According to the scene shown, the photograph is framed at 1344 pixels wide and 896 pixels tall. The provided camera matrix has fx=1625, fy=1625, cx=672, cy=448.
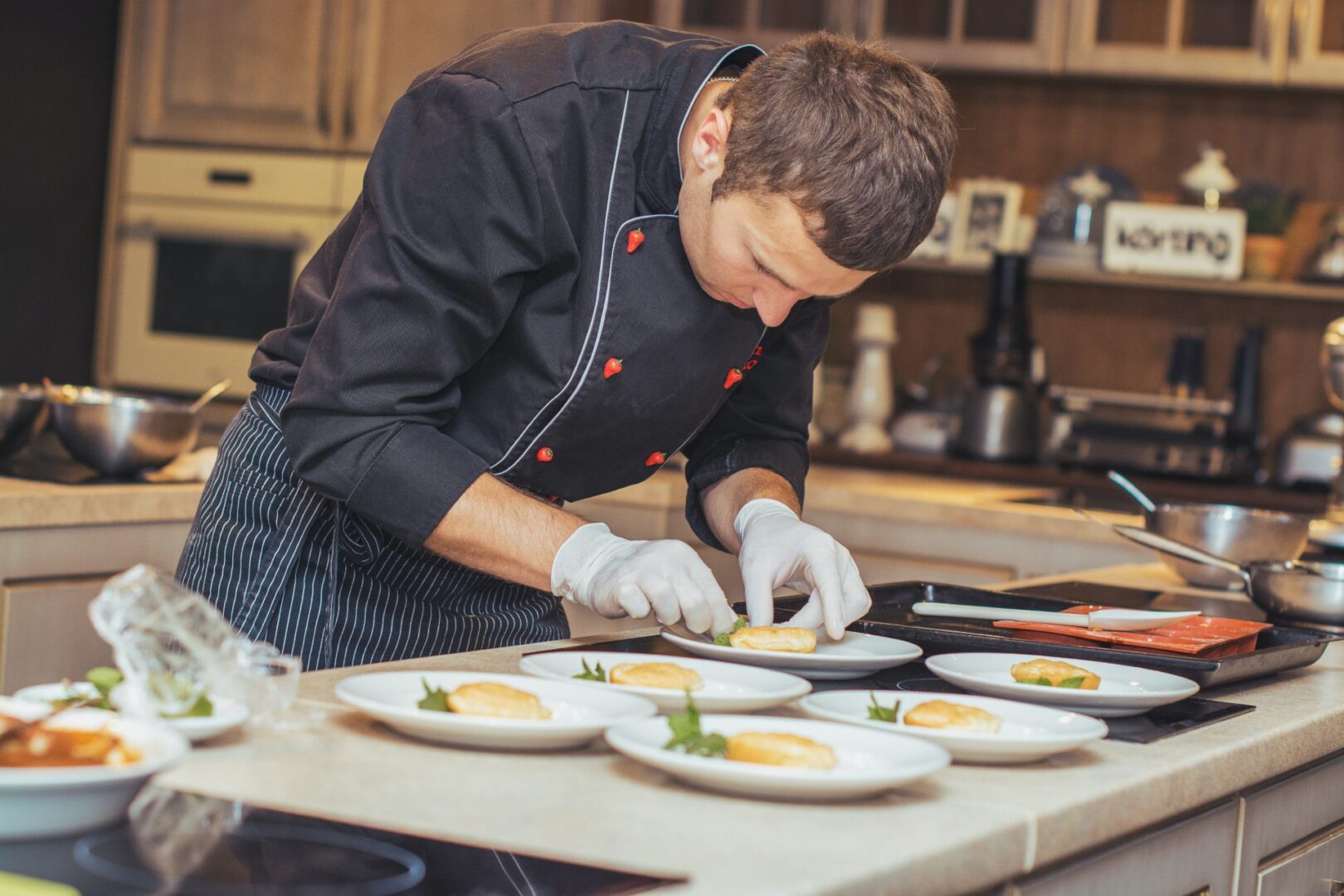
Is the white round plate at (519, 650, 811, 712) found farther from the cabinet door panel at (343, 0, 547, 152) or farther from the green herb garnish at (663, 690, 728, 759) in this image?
the cabinet door panel at (343, 0, 547, 152)

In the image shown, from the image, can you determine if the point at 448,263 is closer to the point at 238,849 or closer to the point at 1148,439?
the point at 238,849

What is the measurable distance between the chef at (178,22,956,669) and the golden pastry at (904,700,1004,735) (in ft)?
0.88

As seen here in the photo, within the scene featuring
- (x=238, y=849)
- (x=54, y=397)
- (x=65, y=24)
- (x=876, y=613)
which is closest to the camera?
(x=238, y=849)

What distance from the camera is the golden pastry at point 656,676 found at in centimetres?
103

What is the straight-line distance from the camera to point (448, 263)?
1.27 metres

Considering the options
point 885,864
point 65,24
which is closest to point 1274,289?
point 65,24

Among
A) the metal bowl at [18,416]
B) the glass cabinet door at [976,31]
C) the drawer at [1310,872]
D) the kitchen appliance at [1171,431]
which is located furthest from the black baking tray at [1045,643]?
the glass cabinet door at [976,31]

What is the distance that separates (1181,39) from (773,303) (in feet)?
7.84

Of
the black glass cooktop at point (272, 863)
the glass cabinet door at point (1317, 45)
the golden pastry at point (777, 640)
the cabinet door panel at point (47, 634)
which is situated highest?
the glass cabinet door at point (1317, 45)

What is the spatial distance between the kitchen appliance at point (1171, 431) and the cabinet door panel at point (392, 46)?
1.45 metres

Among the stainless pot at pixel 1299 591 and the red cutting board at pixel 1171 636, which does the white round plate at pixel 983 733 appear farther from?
the stainless pot at pixel 1299 591

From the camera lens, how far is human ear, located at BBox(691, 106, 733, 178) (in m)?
1.27

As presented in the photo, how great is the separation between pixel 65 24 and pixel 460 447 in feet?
9.32

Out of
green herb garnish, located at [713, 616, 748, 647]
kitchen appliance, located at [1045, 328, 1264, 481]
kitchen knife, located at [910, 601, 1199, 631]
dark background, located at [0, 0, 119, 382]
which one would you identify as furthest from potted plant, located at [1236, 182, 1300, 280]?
dark background, located at [0, 0, 119, 382]
